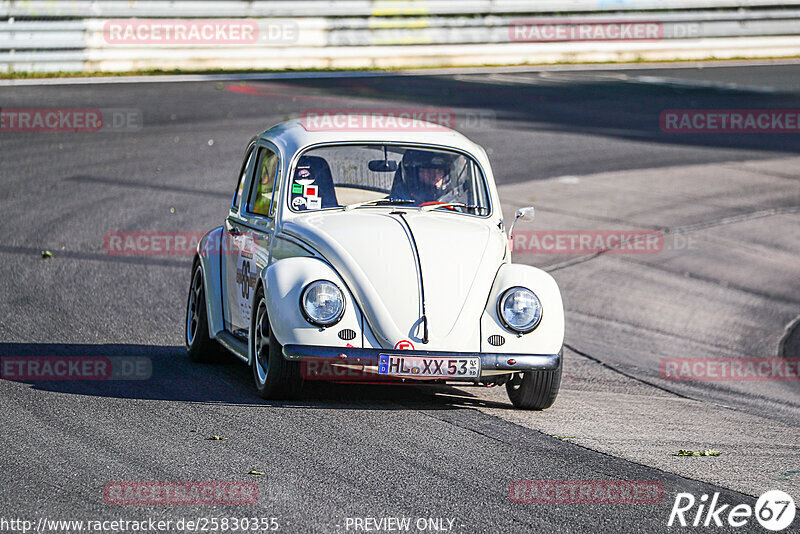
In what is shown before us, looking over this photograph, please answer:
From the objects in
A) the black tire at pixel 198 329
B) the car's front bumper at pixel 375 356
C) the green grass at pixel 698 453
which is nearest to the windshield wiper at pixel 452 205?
the car's front bumper at pixel 375 356

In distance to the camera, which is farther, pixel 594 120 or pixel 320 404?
pixel 594 120

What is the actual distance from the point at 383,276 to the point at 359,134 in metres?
1.55

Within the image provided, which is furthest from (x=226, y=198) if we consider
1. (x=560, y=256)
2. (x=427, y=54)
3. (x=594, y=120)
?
(x=427, y=54)

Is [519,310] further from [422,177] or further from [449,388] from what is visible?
[422,177]

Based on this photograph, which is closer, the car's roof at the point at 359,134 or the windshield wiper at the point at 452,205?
the windshield wiper at the point at 452,205

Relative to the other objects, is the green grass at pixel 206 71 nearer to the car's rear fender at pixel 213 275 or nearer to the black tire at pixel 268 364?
the car's rear fender at pixel 213 275

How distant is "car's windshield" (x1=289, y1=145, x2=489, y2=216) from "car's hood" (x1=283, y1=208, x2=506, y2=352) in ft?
1.40

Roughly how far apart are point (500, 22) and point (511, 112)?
18.2ft

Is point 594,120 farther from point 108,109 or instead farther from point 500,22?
point 108,109

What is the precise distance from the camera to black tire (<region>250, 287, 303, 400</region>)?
7.11 meters

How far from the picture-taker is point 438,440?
6441 mm

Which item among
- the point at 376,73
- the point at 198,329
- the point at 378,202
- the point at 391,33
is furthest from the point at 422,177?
the point at 391,33

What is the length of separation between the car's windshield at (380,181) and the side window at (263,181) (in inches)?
12.4

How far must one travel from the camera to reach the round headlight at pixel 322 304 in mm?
6977
